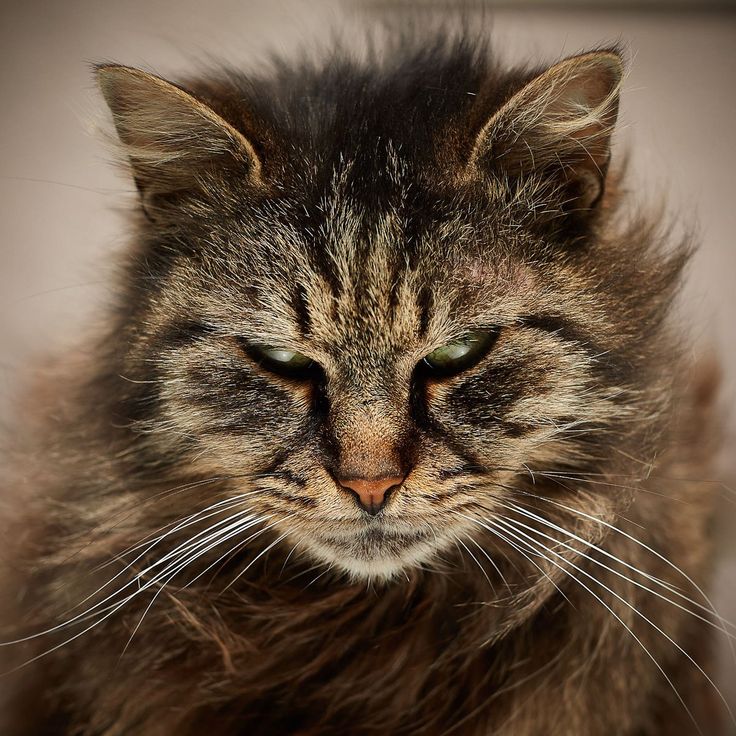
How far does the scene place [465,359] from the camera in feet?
3.24

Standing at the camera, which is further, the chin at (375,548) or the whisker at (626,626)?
the whisker at (626,626)

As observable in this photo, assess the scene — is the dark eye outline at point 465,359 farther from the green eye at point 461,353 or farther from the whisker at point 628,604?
the whisker at point 628,604

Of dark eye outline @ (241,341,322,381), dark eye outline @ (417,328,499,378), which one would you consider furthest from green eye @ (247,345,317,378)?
dark eye outline @ (417,328,499,378)

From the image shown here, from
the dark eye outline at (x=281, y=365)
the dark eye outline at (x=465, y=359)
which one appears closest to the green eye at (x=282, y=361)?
the dark eye outline at (x=281, y=365)

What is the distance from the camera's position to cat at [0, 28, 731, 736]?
0.96 metres

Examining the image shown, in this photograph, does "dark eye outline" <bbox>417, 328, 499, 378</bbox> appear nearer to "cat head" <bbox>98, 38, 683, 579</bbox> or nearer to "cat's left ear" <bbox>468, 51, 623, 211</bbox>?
"cat head" <bbox>98, 38, 683, 579</bbox>

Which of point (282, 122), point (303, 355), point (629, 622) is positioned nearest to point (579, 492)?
point (629, 622)

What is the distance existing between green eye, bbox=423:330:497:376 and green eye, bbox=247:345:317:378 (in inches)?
5.6

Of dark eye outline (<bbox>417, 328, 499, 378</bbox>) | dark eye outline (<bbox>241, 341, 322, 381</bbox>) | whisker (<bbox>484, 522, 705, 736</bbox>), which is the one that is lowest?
whisker (<bbox>484, 522, 705, 736</bbox>)

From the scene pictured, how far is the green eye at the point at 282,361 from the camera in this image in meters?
0.99

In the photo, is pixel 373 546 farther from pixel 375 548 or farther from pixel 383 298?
pixel 383 298

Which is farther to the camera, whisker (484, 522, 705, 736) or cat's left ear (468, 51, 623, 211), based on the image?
whisker (484, 522, 705, 736)

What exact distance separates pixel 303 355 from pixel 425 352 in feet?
0.47

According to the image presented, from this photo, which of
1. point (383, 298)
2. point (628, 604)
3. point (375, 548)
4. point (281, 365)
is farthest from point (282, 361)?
point (628, 604)
